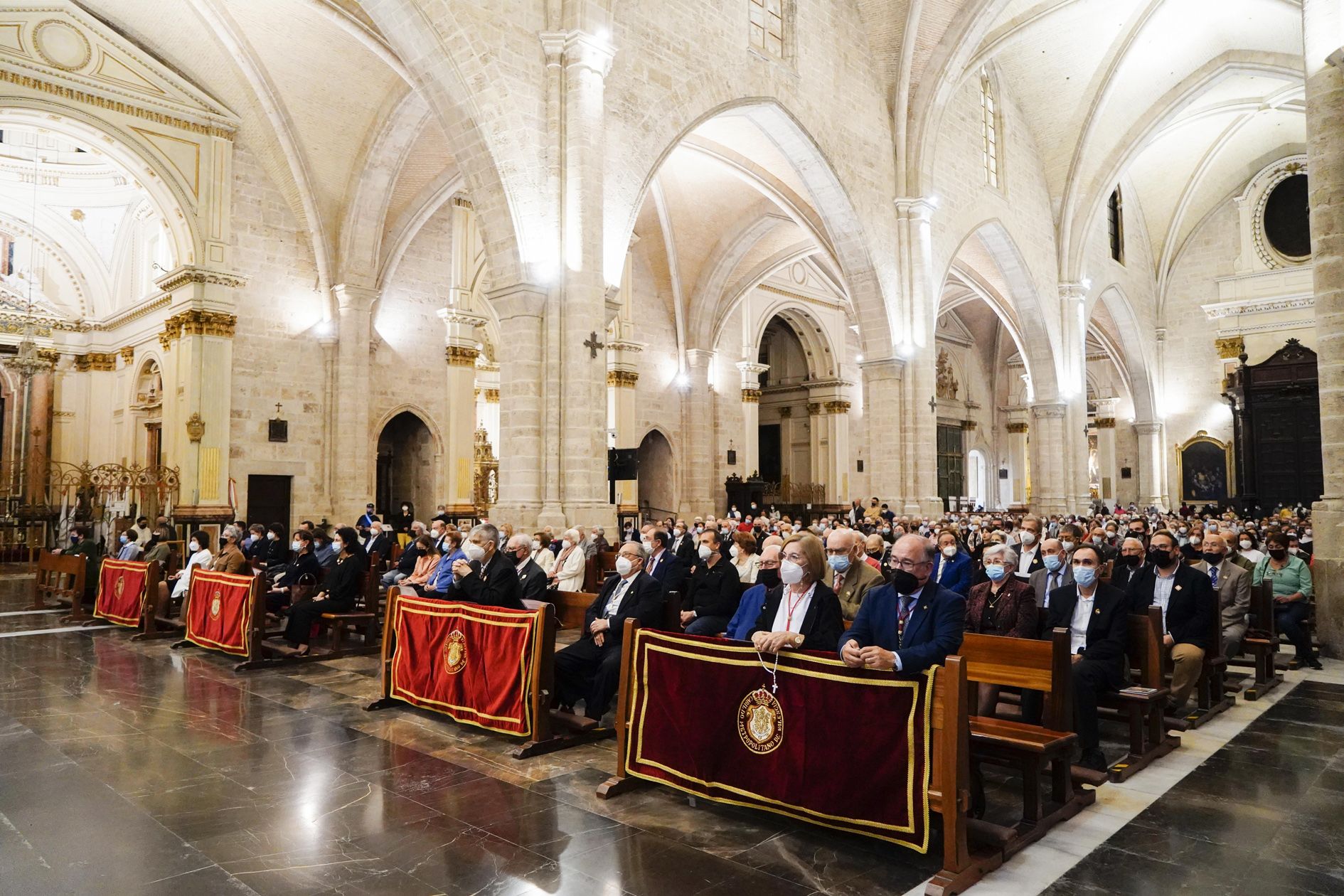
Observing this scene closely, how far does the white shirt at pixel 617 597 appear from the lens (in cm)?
593

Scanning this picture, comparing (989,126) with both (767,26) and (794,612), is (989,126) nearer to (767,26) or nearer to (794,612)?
(767,26)

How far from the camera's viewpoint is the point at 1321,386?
8383mm

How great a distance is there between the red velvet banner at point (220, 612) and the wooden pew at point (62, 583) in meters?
2.54

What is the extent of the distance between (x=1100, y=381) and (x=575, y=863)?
35.1 m

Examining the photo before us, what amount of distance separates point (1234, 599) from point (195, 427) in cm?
1597

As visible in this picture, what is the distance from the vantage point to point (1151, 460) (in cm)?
2922

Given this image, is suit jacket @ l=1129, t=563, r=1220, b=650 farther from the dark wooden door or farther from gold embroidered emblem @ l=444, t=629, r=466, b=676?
the dark wooden door

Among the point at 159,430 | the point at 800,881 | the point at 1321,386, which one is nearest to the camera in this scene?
the point at 800,881

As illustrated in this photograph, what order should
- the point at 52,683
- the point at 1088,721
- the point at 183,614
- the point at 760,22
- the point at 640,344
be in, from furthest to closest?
the point at 640,344 < the point at 760,22 < the point at 183,614 < the point at 52,683 < the point at 1088,721

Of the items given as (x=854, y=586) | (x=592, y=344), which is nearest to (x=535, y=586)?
(x=854, y=586)

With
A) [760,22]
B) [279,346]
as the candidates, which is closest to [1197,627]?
[760,22]

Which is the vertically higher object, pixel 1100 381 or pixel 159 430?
pixel 1100 381

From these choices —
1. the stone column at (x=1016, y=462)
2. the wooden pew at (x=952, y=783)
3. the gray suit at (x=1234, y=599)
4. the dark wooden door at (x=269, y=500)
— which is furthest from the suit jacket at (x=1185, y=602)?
the stone column at (x=1016, y=462)

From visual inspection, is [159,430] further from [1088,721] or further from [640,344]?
[1088,721]
